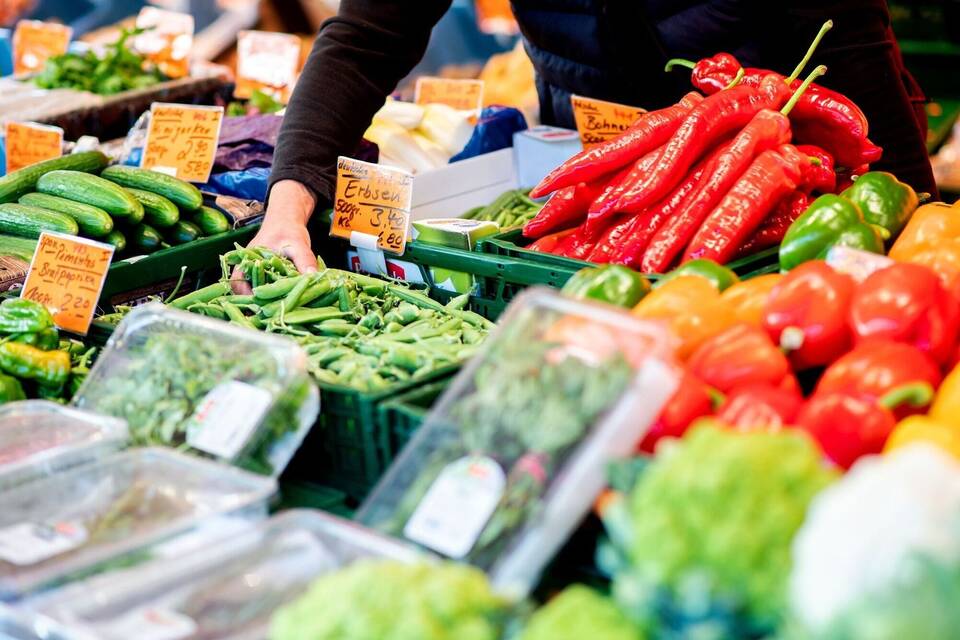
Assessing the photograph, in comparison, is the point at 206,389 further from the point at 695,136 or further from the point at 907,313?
the point at 695,136

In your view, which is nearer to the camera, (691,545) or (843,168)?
(691,545)

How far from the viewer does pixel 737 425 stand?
157 cm

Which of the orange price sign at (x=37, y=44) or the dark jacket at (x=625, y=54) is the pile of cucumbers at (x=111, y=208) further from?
the orange price sign at (x=37, y=44)

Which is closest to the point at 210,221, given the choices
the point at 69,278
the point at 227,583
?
the point at 69,278

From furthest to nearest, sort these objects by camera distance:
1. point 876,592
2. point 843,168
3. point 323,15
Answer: point 323,15
point 843,168
point 876,592

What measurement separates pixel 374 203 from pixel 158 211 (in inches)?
28.4

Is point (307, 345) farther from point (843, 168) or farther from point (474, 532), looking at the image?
point (843, 168)

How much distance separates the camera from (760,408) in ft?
5.17

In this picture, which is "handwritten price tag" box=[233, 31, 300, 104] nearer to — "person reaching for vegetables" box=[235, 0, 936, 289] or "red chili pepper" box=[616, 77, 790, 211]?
"person reaching for vegetables" box=[235, 0, 936, 289]

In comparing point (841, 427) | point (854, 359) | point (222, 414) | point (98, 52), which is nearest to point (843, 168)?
point (854, 359)

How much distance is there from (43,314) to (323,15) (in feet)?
14.6

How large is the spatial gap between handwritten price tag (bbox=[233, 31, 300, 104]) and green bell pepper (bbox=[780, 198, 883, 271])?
340 centimetres

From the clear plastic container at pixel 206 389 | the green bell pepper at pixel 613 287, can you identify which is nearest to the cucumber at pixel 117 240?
the clear plastic container at pixel 206 389

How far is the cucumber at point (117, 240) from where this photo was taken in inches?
122
